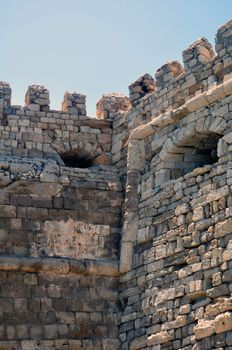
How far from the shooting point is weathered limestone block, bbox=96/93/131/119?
45.3ft

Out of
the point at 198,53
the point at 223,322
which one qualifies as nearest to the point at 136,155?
the point at 198,53

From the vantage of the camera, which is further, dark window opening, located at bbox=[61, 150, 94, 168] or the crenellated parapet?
dark window opening, located at bbox=[61, 150, 94, 168]

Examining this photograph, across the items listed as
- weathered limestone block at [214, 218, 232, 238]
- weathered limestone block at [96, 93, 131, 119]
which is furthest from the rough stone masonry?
weathered limestone block at [96, 93, 131, 119]

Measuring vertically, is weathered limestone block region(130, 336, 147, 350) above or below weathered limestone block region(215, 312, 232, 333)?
below

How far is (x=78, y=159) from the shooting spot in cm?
1366

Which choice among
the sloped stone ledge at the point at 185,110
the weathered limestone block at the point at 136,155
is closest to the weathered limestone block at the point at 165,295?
the weathered limestone block at the point at 136,155

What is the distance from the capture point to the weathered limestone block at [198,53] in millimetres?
12031

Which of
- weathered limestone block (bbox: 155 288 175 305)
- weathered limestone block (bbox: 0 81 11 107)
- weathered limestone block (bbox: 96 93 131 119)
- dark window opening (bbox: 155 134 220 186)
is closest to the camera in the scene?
Answer: weathered limestone block (bbox: 155 288 175 305)

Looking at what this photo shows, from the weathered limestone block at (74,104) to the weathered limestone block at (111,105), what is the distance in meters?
0.36

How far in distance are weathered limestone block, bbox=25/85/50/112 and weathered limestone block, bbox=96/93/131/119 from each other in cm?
98

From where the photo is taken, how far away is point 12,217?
11.9 m

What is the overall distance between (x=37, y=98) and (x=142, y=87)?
1726 mm

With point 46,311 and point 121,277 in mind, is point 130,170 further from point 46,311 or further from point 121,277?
point 46,311

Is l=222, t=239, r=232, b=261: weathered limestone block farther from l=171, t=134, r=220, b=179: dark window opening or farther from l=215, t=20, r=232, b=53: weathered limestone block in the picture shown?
l=215, t=20, r=232, b=53: weathered limestone block
